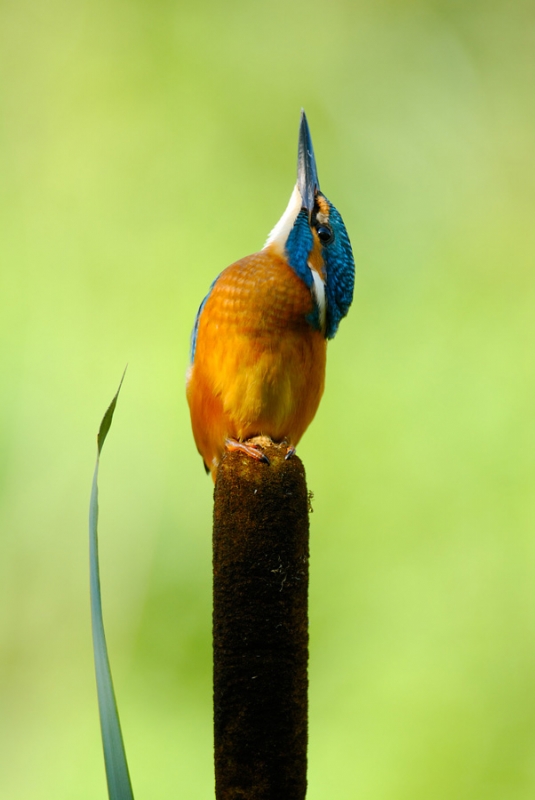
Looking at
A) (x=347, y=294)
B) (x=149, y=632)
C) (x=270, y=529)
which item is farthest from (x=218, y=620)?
(x=149, y=632)

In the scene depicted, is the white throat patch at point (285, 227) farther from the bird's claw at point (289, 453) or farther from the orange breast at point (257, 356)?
the bird's claw at point (289, 453)

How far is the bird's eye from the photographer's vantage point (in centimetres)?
223

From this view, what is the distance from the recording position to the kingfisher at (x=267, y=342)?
1.94 metres

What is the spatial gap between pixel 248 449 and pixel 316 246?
669mm

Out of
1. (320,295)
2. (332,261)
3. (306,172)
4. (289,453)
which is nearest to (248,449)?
(289,453)

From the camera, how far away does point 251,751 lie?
5.19 feet

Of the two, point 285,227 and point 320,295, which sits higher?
point 285,227

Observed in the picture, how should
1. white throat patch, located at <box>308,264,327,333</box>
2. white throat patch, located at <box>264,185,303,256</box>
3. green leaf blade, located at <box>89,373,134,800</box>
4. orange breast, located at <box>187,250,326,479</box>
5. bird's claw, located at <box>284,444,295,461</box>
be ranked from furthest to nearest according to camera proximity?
white throat patch, located at <box>264,185,303,256</box>, white throat patch, located at <box>308,264,327,333</box>, orange breast, located at <box>187,250,326,479</box>, bird's claw, located at <box>284,444,295,461</box>, green leaf blade, located at <box>89,373,134,800</box>

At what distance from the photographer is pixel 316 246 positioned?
2201mm

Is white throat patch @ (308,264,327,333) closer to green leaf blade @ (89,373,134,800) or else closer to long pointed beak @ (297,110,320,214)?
long pointed beak @ (297,110,320,214)

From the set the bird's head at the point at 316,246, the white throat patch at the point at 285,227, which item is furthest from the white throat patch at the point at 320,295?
the white throat patch at the point at 285,227

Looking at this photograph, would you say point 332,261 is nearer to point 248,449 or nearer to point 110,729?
point 248,449

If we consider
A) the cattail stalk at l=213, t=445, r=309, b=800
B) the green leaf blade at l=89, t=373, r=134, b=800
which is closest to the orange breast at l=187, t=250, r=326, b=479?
the cattail stalk at l=213, t=445, r=309, b=800

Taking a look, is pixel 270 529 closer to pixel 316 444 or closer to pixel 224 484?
pixel 224 484
